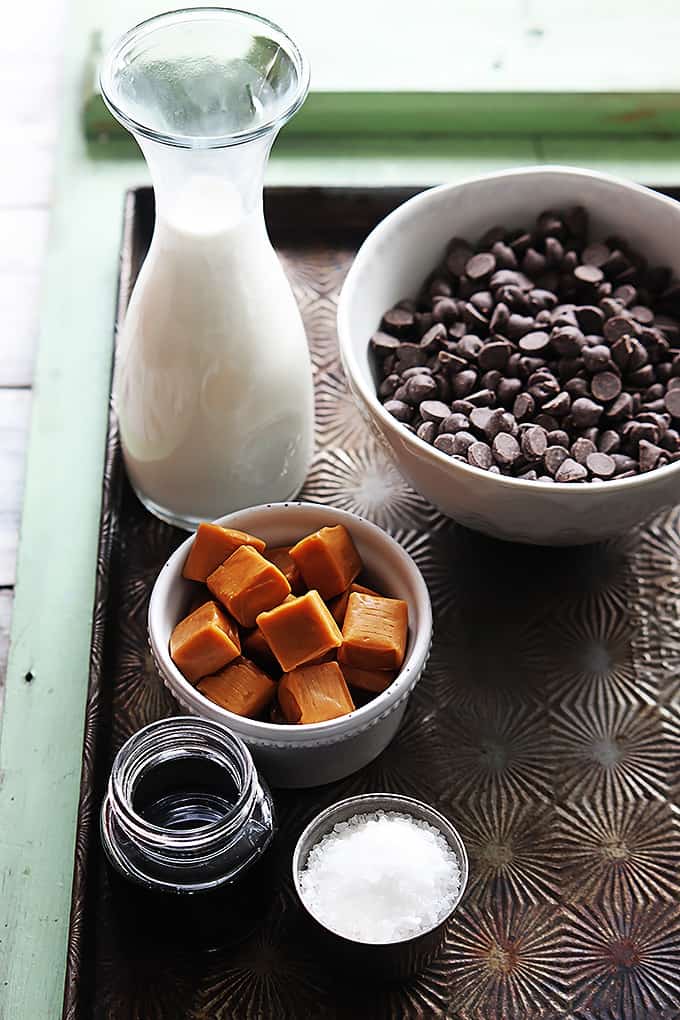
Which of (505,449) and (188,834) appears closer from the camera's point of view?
(188,834)

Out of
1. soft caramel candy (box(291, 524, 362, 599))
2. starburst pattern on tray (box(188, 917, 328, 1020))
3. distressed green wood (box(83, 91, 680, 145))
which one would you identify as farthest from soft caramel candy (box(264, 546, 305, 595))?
distressed green wood (box(83, 91, 680, 145))

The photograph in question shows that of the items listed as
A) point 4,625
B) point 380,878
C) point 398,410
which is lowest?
point 4,625

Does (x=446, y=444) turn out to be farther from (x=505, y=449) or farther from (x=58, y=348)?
(x=58, y=348)

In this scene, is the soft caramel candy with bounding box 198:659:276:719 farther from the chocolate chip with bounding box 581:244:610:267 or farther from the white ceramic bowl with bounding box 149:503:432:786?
the chocolate chip with bounding box 581:244:610:267

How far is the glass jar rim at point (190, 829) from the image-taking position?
0.68m

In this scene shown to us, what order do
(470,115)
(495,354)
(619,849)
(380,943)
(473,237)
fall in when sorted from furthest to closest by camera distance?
(470,115)
(473,237)
(495,354)
(619,849)
(380,943)

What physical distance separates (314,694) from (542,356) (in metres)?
0.31

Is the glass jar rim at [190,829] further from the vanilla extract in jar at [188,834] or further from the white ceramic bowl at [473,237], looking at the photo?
the white ceramic bowl at [473,237]

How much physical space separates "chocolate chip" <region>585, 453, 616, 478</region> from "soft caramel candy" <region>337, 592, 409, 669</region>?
0.16 meters

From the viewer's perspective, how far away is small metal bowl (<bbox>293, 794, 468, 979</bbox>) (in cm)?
68

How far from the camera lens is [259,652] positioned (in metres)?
0.79

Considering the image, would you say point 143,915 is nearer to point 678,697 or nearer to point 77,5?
point 678,697

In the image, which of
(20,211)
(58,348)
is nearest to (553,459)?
(58,348)

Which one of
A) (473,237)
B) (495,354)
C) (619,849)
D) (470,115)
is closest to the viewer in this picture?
(619,849)
